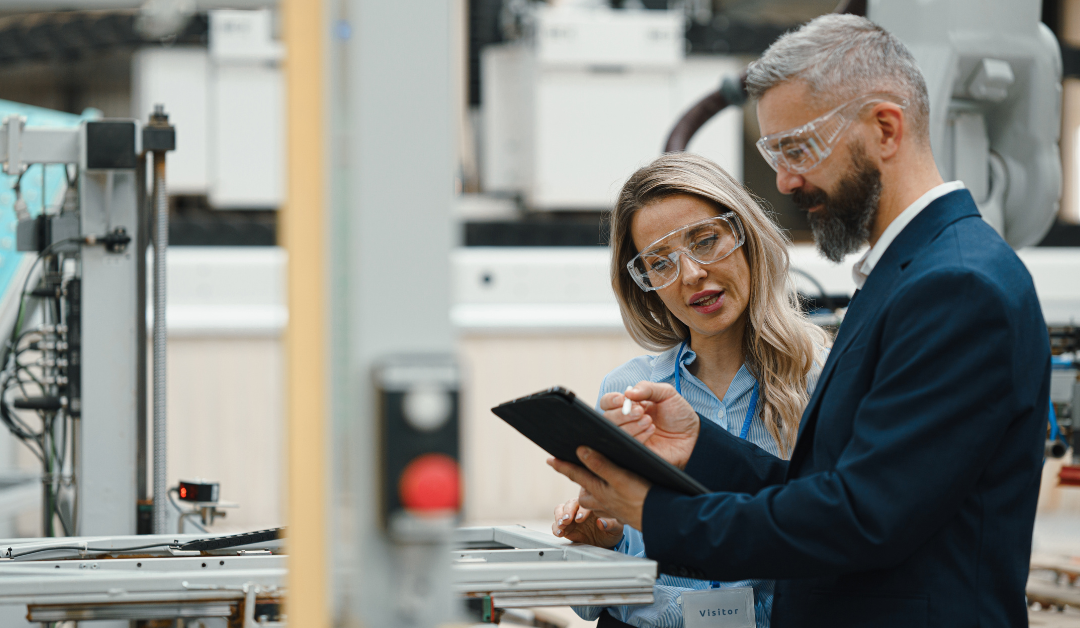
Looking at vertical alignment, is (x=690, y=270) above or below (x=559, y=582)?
above

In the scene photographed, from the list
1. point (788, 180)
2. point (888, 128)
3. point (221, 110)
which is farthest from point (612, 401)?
point (221, 110)

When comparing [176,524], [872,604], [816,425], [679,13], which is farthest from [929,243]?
[679,13]

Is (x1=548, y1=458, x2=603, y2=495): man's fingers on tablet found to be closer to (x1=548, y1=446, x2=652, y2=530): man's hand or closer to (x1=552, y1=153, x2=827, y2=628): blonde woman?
(x1=548, y1=446, x2=652, y2=530): man's hand

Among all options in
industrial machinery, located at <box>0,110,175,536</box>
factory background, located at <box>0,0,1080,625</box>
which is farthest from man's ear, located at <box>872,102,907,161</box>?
factory background, located at <box>0,0,1080,625</box>

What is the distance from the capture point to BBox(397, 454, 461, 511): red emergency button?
64 centimetres

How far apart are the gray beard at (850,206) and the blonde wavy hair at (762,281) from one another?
289mm

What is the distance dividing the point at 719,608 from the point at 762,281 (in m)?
0.58

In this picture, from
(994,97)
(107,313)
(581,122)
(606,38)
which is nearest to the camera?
(107,313)

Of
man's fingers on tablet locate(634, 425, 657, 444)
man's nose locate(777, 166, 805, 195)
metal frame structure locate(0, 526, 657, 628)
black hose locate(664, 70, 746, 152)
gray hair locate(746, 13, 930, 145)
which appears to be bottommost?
metal frame structure locate(0, 526, 657, 628)

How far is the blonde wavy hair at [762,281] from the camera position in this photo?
5.42ft

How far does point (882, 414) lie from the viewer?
1.12 meters

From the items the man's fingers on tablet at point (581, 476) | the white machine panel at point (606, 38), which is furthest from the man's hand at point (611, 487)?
the white machine panel at point (606, 38)

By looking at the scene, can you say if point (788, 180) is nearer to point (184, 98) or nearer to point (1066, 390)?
point (1066, 390)

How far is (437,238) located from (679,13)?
17.5 ft
